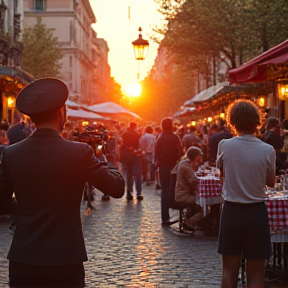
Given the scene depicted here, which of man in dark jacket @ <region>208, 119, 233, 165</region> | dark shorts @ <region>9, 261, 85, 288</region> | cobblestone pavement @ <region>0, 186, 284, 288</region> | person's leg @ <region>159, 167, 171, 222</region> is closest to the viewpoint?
dark shorts @ <region>9, 261, 85, 288</region>

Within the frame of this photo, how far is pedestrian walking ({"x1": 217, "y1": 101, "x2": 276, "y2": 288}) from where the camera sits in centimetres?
604

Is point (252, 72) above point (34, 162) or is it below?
above

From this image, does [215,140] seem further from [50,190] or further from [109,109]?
[109,109]

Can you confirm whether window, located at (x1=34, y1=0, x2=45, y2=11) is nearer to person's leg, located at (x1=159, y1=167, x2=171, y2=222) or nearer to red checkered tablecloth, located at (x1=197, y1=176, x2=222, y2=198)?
person's leg, located at (x1=159, y1=167, x2=171, y2=222)

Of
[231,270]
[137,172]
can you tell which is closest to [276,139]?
[137,172]

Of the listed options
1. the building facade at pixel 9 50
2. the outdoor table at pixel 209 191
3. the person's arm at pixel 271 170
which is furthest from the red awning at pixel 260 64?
the building facade at pixel 9 50

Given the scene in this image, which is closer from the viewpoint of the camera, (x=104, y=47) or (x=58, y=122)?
(x=58, y=122)

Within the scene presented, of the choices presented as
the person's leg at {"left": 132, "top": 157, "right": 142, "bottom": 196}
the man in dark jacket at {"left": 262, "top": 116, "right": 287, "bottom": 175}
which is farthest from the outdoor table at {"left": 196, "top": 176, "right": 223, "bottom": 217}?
the person's leg at {"left": 132, "top": 157, "right": 142, "bottom": 196}

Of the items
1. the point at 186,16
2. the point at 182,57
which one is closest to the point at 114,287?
the point at 186,16

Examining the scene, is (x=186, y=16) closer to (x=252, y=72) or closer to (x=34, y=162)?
(x=252, y=72)

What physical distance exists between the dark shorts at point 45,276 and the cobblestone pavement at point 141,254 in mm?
4363

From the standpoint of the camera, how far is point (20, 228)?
149 inches

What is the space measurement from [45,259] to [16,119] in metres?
12.7

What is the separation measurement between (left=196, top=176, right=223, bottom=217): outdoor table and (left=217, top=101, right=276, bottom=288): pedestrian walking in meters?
5.78
